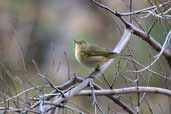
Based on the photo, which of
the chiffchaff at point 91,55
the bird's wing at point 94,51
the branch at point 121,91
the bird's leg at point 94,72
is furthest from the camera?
the bird's wing at point 94,51

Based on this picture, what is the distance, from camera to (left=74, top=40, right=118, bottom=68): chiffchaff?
4.08 m

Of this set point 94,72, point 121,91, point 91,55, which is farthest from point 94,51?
point 121,91

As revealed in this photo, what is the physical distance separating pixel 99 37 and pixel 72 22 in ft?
2.89

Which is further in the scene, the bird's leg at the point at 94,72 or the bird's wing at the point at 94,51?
the bird's wing at the point at 94,51

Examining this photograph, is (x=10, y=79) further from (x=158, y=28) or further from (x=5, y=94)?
(x=158, y=28)

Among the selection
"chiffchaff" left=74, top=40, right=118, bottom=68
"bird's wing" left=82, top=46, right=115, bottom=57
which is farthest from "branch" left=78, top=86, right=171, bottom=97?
"bird's wing" left=82, top=46, right=115, bottom=57

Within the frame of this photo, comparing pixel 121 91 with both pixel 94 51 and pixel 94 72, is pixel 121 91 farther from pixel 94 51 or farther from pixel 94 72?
pixel 94 51

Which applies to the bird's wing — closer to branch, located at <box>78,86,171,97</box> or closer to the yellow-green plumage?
→ the yellow-green plumage

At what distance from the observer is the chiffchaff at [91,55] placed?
4082mm

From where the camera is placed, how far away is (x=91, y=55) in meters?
4.24

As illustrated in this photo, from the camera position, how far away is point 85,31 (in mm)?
12688

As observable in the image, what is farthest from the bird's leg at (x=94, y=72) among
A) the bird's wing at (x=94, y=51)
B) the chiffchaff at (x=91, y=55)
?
the bird's wing at (x=94, y=51)

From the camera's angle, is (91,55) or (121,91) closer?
(121,91)

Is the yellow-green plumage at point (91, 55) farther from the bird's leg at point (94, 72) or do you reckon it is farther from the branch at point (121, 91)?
the branch at point (121, 91)
